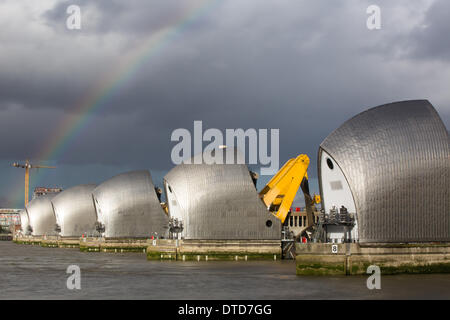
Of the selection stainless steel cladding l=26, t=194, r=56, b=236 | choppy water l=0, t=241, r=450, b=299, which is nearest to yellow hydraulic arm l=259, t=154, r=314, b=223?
choppy water l=0, t=241, r=450, b=299

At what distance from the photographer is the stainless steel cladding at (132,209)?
81.4m

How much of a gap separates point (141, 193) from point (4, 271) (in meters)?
35.5

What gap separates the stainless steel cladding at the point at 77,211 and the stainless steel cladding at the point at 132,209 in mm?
21117

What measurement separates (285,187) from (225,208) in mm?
7918

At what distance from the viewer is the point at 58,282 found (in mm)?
38375

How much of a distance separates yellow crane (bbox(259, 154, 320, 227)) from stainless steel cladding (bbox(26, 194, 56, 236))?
73.3m

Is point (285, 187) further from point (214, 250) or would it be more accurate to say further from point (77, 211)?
point (77, 211)

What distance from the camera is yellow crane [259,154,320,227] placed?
63594mm

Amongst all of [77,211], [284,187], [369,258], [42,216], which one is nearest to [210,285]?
[369,258]

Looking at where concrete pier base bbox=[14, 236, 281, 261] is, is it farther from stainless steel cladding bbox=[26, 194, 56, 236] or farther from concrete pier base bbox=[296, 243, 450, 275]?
stainless steel cladding bbox=[26, 194, 56, 236]

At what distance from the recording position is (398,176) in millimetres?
40938

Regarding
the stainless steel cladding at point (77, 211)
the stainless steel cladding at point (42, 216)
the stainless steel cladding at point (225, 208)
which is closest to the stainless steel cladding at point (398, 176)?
the stainless steel cladding at point (225, 208)
